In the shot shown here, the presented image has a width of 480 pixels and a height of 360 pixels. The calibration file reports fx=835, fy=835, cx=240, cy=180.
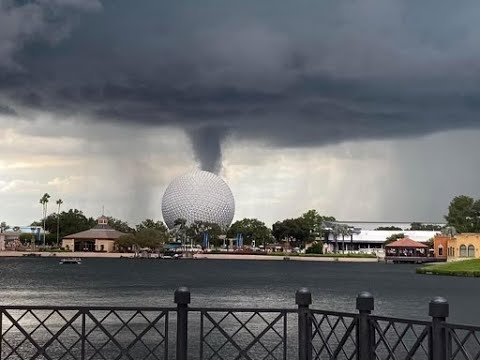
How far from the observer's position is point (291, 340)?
40.8 metres

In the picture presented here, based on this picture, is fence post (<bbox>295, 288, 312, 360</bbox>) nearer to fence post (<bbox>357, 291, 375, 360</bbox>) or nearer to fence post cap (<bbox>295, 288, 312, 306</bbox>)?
fence post cap (<bbox>295, 288, 312, 306</bbox>)

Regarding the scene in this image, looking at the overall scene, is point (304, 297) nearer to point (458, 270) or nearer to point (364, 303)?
point (364, 303)

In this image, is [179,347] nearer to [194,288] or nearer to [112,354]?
[112,354]

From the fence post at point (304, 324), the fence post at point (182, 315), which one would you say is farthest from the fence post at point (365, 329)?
the fence post at point (182, 315)

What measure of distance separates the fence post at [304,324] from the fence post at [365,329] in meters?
1.24

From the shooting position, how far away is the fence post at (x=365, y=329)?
1405 cm

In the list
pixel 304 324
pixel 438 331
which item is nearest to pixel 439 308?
pixel 438 331

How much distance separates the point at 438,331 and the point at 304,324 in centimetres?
310

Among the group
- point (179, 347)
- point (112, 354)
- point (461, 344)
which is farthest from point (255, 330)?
point (461, 344)

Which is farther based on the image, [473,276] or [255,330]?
[473,276]

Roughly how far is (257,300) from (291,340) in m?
36.5

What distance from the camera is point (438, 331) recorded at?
12.9 meters

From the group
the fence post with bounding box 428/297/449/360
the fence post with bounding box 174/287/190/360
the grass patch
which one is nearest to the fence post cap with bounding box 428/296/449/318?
the fence post with bounding box 428/297/449/360

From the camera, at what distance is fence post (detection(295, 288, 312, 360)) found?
1524cm
